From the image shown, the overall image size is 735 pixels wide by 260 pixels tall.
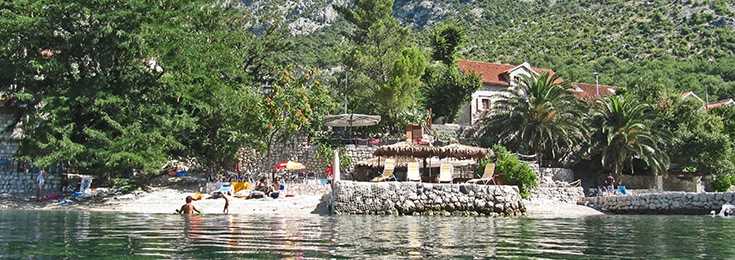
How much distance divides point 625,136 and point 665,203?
775cm

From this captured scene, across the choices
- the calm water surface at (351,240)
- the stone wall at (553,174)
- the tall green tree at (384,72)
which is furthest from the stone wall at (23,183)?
the stone wall at (553,174)

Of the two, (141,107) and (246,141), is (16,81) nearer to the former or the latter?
(141,107)

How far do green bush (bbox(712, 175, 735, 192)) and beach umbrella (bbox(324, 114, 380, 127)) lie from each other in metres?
18.7

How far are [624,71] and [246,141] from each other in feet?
190

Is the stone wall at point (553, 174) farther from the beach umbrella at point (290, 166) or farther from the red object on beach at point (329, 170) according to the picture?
the beach umbrella at point (290, 166)

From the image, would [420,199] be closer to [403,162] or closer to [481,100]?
[403,162]

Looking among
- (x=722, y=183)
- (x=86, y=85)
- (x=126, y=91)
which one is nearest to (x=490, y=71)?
(x=722, y=183)

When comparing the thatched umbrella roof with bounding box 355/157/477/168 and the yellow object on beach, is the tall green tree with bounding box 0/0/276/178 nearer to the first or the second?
the yellow object on beach

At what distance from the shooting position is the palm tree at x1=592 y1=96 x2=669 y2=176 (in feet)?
134

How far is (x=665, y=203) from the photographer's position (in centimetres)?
3362

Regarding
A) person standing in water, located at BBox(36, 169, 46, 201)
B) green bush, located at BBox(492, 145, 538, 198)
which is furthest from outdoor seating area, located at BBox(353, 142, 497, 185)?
person standing in water, located at BBox(36, 169, 46, 201)

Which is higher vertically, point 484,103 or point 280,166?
point 484,103

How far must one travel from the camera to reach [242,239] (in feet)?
51.2

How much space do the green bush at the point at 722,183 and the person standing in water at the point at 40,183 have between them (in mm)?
34031
